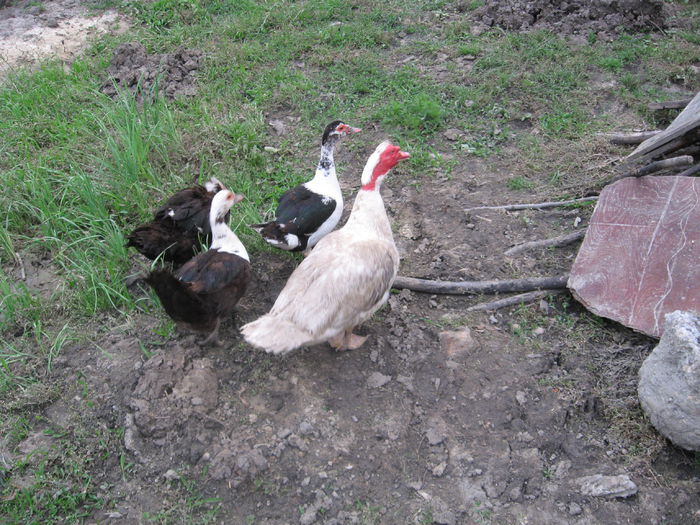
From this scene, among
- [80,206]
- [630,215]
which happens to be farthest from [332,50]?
[630,215]

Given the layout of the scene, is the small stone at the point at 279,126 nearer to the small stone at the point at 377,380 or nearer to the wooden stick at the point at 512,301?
the wooden stick at the point at 512,301

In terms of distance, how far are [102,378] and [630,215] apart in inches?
154

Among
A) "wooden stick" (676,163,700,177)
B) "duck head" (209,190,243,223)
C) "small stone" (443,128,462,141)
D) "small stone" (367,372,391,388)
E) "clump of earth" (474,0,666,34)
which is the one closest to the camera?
"small stone" (367,372,391,388)

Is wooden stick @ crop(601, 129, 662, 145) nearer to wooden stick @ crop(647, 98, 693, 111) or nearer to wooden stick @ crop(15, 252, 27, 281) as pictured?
wooden stick @ crop(647, 98, 693, 111)

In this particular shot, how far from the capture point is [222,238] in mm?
4078

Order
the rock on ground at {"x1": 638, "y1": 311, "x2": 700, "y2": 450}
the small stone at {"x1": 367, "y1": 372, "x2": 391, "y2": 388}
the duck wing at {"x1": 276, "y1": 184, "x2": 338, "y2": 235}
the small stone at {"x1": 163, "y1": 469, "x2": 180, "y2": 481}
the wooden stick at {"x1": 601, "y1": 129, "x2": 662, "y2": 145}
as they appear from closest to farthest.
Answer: the rock on ground at {"x1": 638, "y1": 311, "x2": 700, "y2": 450}
the small stone at {"x1": 163, "y1": 469, "x2": 180, "y2": 481}
the small stone at {"x1": 367, "y1": 372, "x2": 391, "y2": 388}
the duck wing at {"x1": 276, "y1": 184, "x2": 338, "y2": 235}
the wooden stick at {"x1": 601, "y1": 129, "x2": 662, "y2": 145}

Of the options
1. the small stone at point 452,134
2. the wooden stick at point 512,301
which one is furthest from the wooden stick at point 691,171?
the small stone at point 452,134

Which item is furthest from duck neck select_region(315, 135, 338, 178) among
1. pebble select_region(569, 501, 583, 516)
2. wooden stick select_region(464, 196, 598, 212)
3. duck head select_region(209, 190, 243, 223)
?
pebble select_region(569, 501, 583, 516)

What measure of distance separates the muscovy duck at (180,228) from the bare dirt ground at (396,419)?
542 mm

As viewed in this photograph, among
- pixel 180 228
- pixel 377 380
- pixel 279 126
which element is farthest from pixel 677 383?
pixel 279 126

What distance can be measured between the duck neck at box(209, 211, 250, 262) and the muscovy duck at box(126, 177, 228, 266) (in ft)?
1.07

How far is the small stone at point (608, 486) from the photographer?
2.95 metres

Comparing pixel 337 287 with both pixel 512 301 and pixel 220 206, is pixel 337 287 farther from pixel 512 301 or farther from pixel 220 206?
pixel 512 301

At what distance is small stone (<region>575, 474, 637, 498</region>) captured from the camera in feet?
9.68
